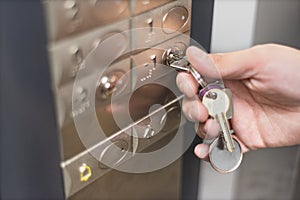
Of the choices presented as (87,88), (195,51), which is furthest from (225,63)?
(87,88)

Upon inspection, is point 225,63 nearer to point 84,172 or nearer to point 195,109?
point 195,109

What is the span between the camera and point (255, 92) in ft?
1.54

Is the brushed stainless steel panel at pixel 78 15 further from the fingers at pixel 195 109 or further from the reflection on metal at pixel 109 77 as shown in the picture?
the fingers at pixel 195 109

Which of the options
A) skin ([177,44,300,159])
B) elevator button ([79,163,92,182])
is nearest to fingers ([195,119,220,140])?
skin ([177,44,300,159])

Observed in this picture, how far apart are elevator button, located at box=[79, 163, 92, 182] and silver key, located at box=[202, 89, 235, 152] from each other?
0.11 meters

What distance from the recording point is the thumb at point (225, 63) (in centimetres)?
39

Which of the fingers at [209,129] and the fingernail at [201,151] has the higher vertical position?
the fingers at [209,129]

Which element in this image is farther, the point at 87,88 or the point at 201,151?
the point at 201,151

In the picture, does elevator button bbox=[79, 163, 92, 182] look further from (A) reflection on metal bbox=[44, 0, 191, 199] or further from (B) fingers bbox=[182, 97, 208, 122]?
(B) fingers bbox=[182, 97, 208, 122]

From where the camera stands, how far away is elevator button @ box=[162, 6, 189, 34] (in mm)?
367

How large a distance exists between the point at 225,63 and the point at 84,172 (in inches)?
6.0

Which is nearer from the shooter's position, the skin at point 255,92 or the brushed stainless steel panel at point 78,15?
the brushed stainless steel panel at point 78,15

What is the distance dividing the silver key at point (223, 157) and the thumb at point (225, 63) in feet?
0.19

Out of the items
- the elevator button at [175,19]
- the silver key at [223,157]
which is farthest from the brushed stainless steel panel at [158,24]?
the silver key at [223,157]
